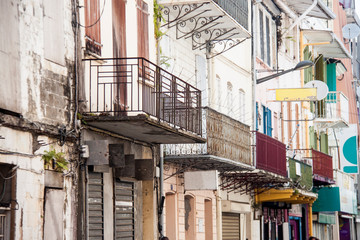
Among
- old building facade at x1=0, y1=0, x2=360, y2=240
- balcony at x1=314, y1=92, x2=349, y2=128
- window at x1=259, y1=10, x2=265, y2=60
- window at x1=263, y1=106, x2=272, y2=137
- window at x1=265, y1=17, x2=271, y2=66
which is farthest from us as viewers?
balcony at x1=314, y1=92, x2=349, y2=128

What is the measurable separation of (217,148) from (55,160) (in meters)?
8.14

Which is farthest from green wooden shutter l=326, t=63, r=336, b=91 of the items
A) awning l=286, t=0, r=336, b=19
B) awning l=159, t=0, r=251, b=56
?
awning l=159, t=0, r=251, b=56

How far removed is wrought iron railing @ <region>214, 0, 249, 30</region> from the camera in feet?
74.5

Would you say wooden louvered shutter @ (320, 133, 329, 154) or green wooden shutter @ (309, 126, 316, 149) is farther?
wooden louvered shutter @ (320, 133, 329, 154)

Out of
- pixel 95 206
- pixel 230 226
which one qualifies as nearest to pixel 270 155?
pixel 230 226

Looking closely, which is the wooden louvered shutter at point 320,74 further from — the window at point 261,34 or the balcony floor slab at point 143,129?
the balcony floor slab at point 143,129

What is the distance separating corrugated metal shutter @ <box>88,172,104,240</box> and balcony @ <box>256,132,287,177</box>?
31.9 feet

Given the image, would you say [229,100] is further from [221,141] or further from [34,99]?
[34,99]

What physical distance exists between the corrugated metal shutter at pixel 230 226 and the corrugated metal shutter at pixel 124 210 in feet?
26.7

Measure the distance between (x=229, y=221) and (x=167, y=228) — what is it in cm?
615

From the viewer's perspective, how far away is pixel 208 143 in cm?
2211

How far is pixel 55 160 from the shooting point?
15.1 metres

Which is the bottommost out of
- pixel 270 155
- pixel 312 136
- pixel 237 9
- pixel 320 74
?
pixel 270 155

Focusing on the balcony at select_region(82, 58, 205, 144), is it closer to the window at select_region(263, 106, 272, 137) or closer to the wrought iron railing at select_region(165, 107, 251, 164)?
the wrought iron railing at select_region(165, 107, 251, 164)
